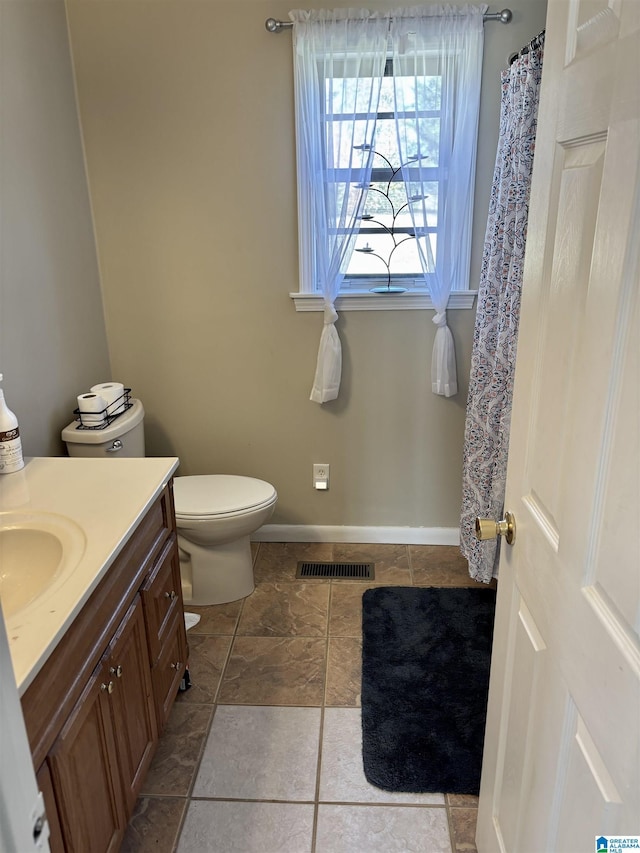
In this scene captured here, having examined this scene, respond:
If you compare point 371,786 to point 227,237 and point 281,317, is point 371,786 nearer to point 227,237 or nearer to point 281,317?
point 281,317

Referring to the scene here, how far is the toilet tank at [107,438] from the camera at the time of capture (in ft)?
7.22

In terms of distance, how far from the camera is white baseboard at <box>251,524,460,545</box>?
9.80 ft

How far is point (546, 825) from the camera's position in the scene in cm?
104

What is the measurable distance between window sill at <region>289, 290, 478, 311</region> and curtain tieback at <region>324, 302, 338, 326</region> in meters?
0.03

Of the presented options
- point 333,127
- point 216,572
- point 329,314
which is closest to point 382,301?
point 329,314

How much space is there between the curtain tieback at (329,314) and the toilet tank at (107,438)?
0.88 meters

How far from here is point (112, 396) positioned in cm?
236

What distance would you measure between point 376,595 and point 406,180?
5.55 ft

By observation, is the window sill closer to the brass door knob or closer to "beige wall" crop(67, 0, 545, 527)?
"beige wall" crop(67, 0, 545, 527)

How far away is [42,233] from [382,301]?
1.34m

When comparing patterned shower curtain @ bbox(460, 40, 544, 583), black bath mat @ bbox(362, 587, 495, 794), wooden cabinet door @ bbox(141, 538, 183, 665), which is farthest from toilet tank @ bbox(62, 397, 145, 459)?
patterned shower curtain @ bbox(460, 40, 544, 583)

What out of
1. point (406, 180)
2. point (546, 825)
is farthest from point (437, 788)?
point (406, 180)

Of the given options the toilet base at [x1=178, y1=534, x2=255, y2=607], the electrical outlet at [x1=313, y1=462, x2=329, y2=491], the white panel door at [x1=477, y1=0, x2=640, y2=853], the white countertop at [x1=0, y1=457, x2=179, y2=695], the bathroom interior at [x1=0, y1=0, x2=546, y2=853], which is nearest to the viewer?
the white panel door at [x1=477, y1=0, x2=640, y2=853]

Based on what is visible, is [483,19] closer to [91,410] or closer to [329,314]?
[329,314]
